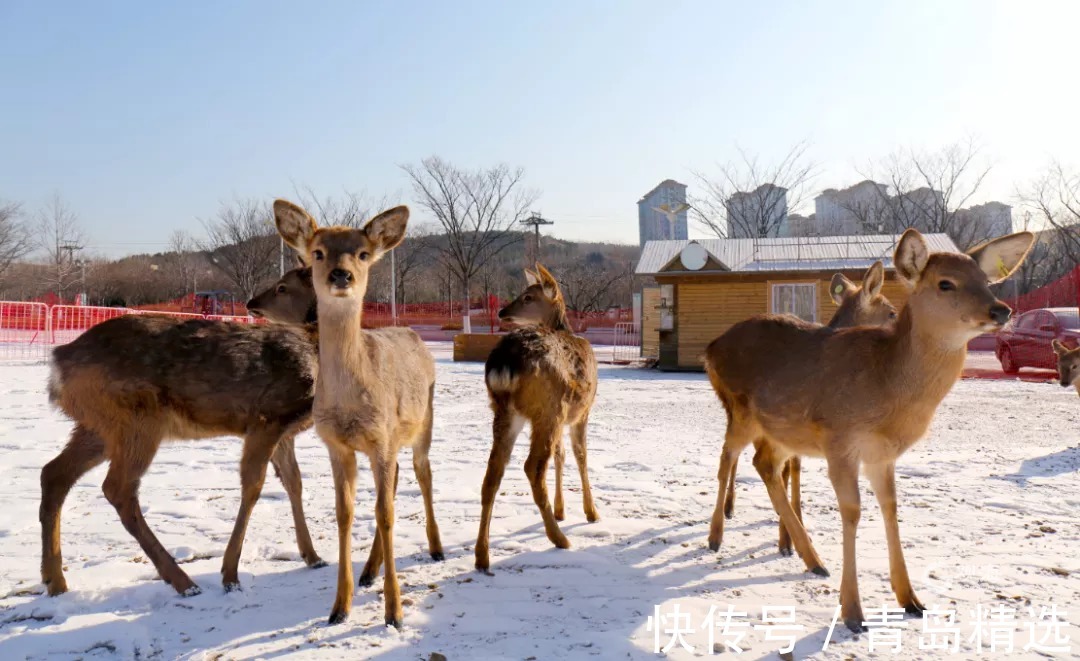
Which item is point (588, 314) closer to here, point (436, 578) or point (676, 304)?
point (676, 304)

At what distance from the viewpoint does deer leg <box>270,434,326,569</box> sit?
15.0ft

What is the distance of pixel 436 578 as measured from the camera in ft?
14.4

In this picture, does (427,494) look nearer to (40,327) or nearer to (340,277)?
(340,277)

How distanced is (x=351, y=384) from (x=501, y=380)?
119 centimetres

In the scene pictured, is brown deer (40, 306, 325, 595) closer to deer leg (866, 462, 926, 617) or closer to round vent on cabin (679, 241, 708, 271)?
deer leg (866, 462, 926, 617)

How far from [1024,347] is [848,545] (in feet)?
60.9

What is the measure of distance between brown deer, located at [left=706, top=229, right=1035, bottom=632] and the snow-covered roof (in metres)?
17.2

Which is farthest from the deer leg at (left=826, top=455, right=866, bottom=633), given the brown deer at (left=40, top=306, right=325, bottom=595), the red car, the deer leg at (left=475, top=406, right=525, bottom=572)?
the red car

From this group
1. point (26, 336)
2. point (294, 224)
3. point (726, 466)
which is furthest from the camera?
point (26, 336)

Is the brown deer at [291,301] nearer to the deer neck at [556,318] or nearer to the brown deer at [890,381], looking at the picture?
the deer neck at [556,318]

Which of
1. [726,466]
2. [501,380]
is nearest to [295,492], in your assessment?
[501,380]

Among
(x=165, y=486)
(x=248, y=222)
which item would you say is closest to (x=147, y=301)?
(x=248, y=222)

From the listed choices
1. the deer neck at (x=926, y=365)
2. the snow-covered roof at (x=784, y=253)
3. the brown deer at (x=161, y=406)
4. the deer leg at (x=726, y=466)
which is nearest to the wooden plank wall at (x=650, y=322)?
the snow-covered roof at (x=784, y=253)

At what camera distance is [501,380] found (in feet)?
15.7
